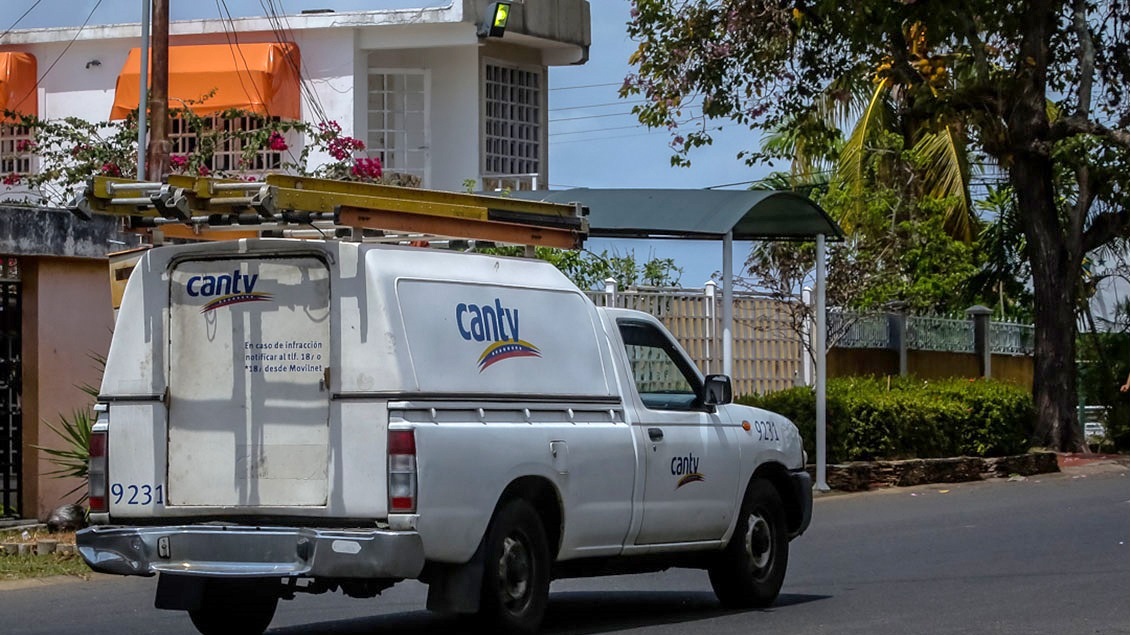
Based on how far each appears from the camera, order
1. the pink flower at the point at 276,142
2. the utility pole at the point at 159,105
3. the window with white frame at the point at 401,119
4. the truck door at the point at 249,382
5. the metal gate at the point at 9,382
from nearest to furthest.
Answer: the truck door at the point at 249,382, the metal gate at the point at 9,382, the utility pole at the point at 159,105, the pink flower at the point at 276,142, the window with white frame at the point at 401,119

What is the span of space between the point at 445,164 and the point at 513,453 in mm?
20200

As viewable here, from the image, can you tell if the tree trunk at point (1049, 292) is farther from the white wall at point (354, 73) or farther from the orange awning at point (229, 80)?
the orange awning at point (229, 80)

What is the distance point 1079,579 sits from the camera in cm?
1229

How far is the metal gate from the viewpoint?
48.8ft

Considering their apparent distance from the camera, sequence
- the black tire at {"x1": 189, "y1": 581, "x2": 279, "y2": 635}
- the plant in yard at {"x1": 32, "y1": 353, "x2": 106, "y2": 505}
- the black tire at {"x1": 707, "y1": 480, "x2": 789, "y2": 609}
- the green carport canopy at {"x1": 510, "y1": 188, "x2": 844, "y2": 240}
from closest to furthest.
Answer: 1. the black tire at {"x1": 189, "y1": 581, "x2": 279, "y2": 635}
2. the black tire at {"x1": 707, "y1": 480, "x2": 789, "y2": 609}
3. the plant in yard at {"x1": 32, "y1": 353, "x2": 106, "y2": 505}
4. the green carport canopy at {"x1": 510, "y1": 188, "x2": 844, "y2": 240}

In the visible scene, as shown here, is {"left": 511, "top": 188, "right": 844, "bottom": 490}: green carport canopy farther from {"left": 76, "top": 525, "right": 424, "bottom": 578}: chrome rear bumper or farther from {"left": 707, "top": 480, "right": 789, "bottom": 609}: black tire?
{"left": 76, "top": 525, "right": 424, "bottom": 578}: chrome rear bumper

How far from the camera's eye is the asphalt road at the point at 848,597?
10.2m

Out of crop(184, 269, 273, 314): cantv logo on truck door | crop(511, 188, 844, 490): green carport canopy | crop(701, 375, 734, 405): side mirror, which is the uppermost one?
crop(511, 188, 844, 490): green carport canopy

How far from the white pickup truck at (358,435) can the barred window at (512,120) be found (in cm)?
1922

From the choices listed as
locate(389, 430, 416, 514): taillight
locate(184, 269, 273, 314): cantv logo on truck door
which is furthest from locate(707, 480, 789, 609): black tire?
locate(184, 269, 273, 314): cantv logo on truck door

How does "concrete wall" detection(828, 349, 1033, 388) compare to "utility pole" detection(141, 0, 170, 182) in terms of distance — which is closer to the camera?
"utility pole" detection(141, 0, 170, 182)

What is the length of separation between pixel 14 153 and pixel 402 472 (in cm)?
2232

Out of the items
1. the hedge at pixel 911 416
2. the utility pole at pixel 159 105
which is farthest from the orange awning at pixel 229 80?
the hedge at pixel 911 416

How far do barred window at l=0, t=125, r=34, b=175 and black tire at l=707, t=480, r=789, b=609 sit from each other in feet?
66.8
